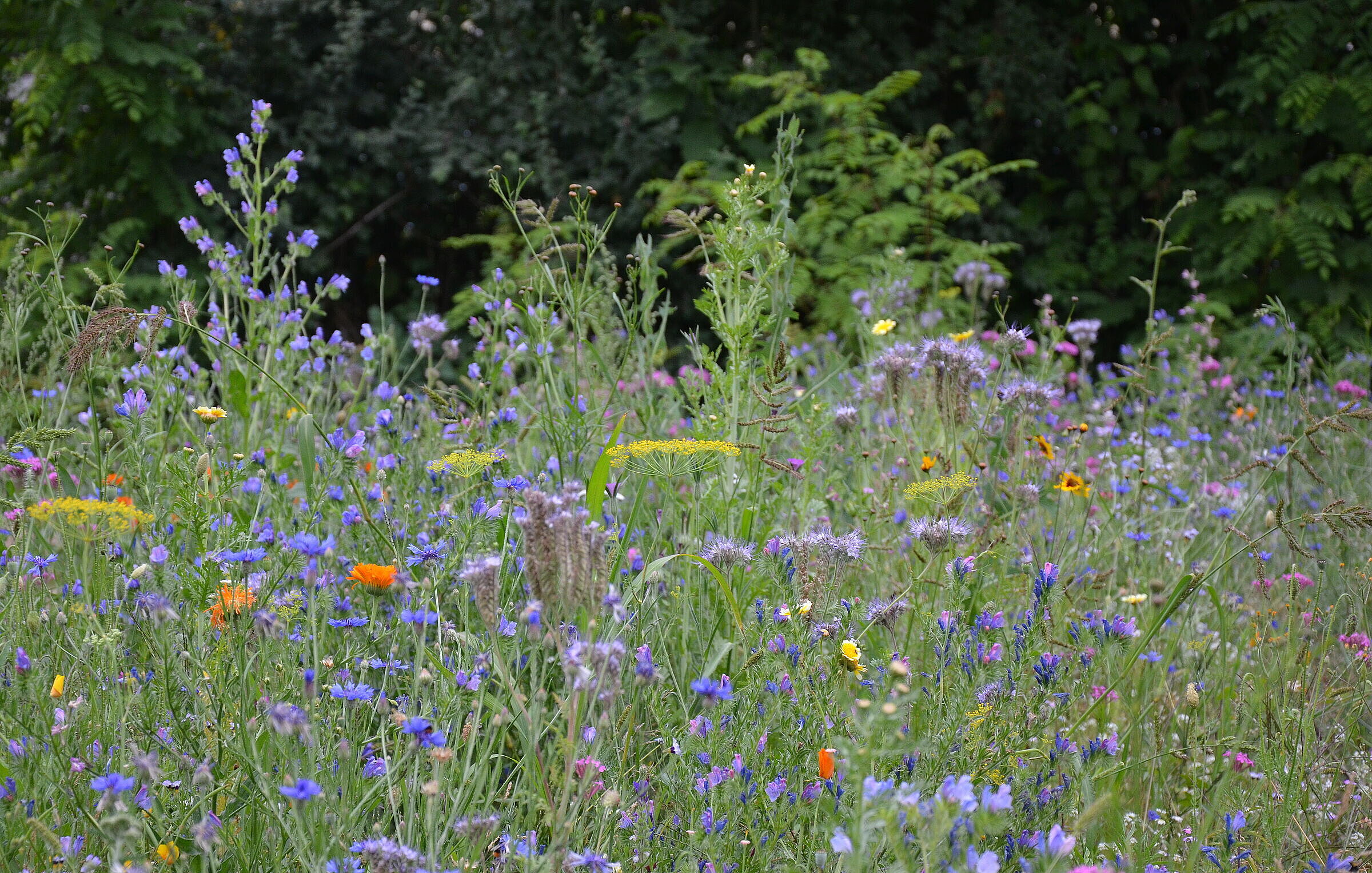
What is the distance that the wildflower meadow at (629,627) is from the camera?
1.34m

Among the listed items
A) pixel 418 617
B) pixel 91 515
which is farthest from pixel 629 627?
pixel 91 515

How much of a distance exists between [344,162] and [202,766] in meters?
6.49

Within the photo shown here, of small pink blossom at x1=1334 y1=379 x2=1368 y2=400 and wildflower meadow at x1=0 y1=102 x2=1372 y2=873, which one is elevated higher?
Result: wildflower meadow at x1=0 y1=102 x2=1372 y2=873

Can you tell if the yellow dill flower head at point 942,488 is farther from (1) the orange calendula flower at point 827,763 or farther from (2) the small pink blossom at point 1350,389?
(2) the small pink blossom at point 1350,389

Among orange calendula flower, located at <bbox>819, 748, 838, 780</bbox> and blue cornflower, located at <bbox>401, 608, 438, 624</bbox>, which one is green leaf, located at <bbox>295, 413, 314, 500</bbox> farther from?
orange calendula flower, located at <bbox>819, 748, 838, 780</bbox>

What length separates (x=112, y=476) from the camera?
2.41 meters

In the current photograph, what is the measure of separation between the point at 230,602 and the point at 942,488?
126 centimetres

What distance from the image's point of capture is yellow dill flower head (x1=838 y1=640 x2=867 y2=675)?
1.57m

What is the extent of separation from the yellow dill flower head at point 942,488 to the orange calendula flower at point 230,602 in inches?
45.4

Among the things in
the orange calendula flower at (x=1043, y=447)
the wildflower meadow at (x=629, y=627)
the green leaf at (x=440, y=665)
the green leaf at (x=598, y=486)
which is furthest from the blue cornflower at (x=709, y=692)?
the orange calendula flower at (x=1043, y=447)

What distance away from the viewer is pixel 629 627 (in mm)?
1607

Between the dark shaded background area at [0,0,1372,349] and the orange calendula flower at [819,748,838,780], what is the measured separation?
5618 mm

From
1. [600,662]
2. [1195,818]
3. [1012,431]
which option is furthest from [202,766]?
[1012,431]

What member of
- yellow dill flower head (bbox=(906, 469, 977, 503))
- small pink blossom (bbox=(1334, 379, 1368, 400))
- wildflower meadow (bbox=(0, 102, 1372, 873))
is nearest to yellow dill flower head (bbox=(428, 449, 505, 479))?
wildflower meadow (bbox=(0, 102, 1372, 873))
